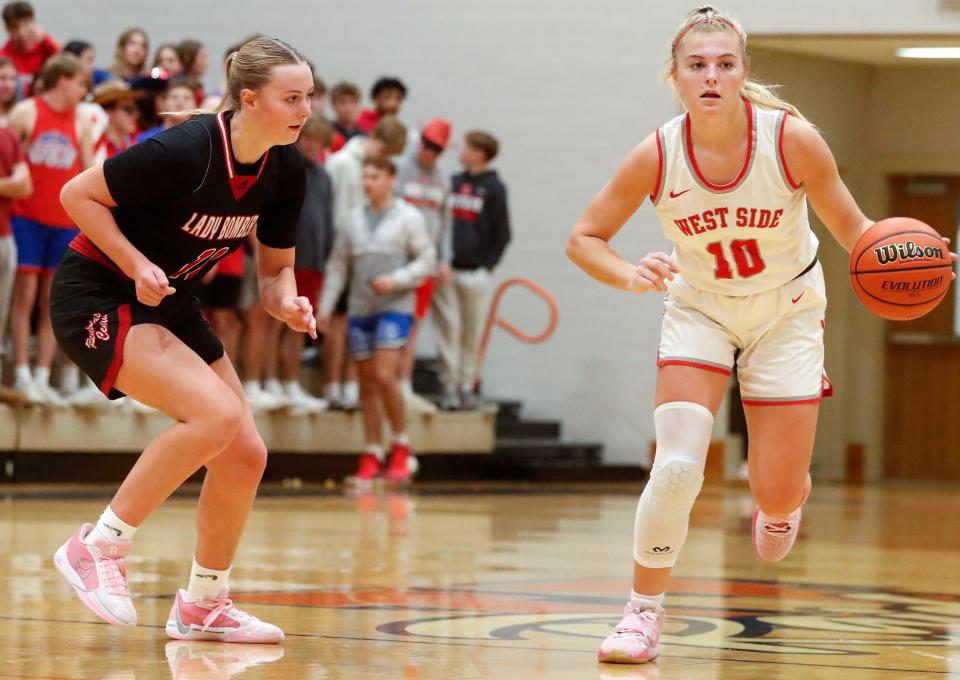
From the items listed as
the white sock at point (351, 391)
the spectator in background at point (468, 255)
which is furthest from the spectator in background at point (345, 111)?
the white sock at point (351, 391)

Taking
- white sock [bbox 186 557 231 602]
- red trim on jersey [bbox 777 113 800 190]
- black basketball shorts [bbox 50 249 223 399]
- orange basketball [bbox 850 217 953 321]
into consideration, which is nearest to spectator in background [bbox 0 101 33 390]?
black basketball shorts [bbox 50 249 223 399]

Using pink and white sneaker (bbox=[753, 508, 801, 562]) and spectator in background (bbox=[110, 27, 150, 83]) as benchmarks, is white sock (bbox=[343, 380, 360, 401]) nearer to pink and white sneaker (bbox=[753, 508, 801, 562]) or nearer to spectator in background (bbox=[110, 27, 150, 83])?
spectator in background (bbox=[110, 27, 150, 83])

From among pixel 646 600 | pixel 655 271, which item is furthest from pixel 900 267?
pixel 646 600

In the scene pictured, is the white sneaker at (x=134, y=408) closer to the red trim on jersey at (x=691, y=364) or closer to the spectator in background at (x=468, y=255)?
the spectator in background at (x=468, y=255)

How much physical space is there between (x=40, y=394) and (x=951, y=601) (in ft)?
18.4

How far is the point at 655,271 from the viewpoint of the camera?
12.5ft

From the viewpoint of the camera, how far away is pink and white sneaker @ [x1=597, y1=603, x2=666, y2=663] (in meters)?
3.88

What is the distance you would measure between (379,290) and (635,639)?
20.5 ft

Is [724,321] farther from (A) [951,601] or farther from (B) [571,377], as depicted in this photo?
(B) [571,377]

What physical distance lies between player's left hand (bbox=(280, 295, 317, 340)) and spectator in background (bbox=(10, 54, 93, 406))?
5.24 m

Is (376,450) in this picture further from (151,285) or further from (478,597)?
(151,285)

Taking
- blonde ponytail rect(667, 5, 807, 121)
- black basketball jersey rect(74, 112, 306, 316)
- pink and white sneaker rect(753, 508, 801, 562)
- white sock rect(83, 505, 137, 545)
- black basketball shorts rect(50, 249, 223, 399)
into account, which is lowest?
pink and white sneaker rect(753, 508, 801, 562)

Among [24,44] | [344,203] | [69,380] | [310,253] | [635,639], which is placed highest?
[24,44]

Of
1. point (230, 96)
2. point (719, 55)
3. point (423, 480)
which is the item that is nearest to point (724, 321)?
point (719, 55)
